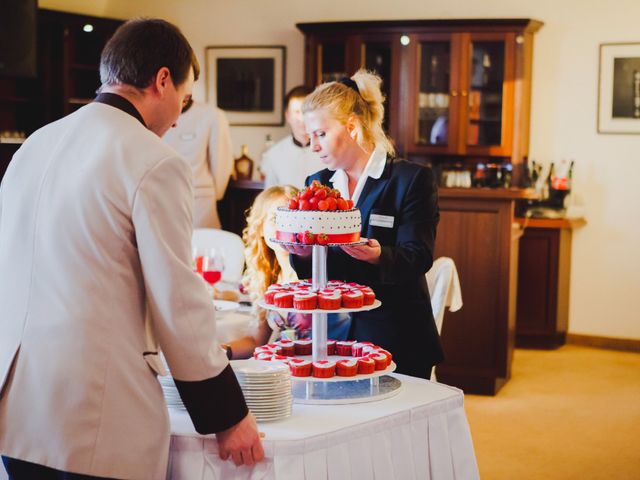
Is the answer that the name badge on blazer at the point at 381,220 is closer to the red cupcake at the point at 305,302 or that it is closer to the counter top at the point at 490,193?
the red cupcake at the point at 305,302

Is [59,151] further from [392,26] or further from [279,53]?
[279,53]

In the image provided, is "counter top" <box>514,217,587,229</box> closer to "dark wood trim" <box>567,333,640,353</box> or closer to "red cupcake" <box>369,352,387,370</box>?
"dark wood trim" <box>567,333,640,353</box>

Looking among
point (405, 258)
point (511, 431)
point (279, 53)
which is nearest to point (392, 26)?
point (279, 53)

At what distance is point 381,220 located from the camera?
246 centimetres

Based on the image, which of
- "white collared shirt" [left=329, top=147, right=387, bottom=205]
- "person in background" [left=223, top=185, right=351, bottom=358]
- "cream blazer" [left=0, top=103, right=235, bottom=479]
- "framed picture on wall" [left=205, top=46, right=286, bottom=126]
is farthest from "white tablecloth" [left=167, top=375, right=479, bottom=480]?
Answer: "framed picture on wall" [left=205, top=46, right=286, bottom=126]

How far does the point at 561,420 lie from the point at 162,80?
362 centimetres

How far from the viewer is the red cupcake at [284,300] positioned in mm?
2127

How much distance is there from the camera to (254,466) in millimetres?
1795

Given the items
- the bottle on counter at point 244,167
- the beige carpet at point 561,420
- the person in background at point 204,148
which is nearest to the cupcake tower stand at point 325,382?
the beige carpet at point 561,420

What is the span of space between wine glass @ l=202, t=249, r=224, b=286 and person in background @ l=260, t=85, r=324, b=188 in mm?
1496

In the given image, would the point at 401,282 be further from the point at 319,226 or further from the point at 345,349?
the point at 319,226

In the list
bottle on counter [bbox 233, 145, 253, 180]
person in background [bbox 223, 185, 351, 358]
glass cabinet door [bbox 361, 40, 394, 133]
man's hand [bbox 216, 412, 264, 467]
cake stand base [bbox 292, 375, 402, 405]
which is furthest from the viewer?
glass cabinet door [bbox 361, 40, 394, 133]

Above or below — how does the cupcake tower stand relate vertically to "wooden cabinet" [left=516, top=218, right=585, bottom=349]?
above

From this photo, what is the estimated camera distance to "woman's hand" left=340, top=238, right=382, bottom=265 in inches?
86.4
